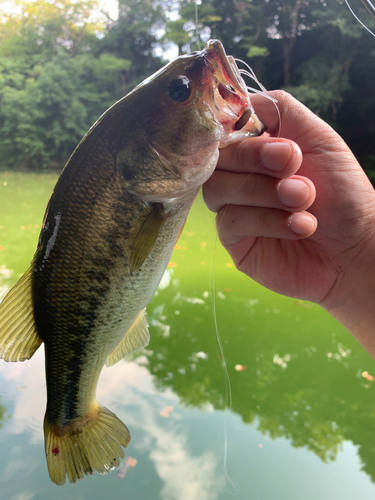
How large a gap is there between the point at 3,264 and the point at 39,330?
3.37 meters

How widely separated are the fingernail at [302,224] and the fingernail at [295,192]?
0.15 ft

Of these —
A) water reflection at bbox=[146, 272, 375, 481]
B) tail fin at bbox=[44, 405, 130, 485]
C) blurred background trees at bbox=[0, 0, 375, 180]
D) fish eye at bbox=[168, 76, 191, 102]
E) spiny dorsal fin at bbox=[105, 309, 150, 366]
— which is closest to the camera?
fish eye at bbox=[168, 76, 191, 102]

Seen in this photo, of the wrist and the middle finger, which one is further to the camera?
the wrist

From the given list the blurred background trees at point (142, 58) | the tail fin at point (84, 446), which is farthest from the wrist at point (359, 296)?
the blurred background trees at point (142, 58)

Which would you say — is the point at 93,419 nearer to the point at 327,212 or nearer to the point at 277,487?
the point at 327,212

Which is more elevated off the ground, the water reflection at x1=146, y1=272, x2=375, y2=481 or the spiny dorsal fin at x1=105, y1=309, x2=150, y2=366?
the spiny dorsal fin at x1=105, y1=309, x2=150, y2=366

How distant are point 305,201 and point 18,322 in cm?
89

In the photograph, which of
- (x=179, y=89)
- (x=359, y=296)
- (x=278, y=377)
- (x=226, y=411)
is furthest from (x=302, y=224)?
(x=278, y=377)

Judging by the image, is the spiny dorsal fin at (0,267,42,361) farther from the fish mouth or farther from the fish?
the fish mouth

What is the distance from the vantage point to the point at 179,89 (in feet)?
2.64

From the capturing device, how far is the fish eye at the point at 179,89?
794mm

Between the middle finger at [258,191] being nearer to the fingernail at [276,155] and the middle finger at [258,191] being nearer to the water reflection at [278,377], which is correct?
the fingernail at [276,155]

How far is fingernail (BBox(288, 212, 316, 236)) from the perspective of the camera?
101 centimetres

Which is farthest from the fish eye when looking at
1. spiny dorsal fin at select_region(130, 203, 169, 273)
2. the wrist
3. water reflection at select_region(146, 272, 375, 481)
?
water reflection at select_region(146, 272, 375, 481)
